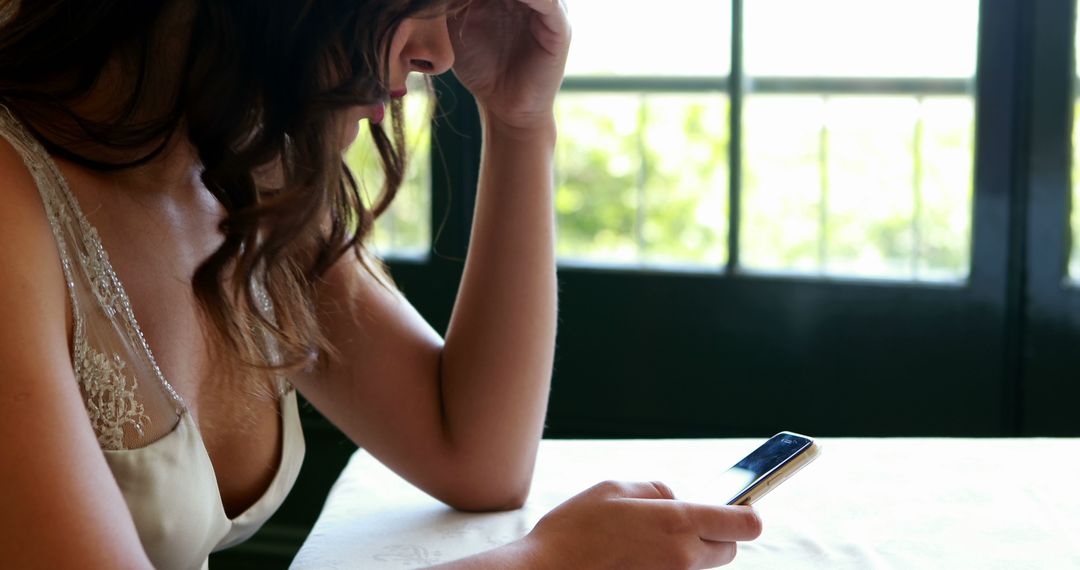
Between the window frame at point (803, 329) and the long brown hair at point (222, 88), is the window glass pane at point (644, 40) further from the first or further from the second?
the long brown hair at point (222, 88)

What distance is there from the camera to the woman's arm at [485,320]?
4.01 ft

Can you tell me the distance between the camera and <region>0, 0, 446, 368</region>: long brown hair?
0.89 m

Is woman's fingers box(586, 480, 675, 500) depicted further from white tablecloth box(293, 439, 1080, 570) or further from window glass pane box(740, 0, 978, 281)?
window glass pane box(740, 0, 978, 281)

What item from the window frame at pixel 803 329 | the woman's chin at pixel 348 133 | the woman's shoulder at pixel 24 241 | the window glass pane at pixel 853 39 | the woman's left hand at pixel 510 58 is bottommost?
the window frame at pixel 803 329

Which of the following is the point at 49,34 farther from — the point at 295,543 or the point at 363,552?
the point at 295,543

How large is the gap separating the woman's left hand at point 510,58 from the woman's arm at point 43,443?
54cm

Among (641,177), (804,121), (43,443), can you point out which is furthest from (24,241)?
(641,177)

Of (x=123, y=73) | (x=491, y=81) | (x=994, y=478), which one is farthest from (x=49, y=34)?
(x=994, y=478)

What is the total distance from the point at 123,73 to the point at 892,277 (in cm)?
153

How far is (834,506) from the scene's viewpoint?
1.12 meters

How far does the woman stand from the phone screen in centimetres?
5

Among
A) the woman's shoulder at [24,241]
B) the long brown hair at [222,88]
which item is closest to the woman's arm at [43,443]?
the woman's shoulder at [24,241]

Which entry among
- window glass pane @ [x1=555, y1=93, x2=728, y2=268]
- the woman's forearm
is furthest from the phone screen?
window glass pane @ [x1=555, y1=93, x2=728, y2=268]

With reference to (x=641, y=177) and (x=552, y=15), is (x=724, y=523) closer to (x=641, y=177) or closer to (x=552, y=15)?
(x=552, y=15)
